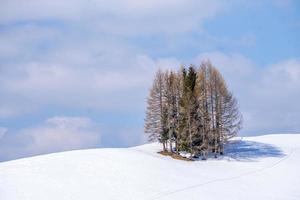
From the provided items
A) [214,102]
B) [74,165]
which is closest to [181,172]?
[74,165]

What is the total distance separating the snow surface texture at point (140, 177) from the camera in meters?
40.2

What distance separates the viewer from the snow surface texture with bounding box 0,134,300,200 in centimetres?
4022

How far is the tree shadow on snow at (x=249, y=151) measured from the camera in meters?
65.5

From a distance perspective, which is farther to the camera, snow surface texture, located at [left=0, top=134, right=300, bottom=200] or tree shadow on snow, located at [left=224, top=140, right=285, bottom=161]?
tree shadow on snow, located at [left=224, top=140, right=285, bottom=161]

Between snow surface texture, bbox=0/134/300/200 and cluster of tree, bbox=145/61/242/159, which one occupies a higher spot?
cluster of tree, bbox=145/61/242/159

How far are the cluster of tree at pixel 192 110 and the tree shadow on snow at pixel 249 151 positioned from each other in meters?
2.47

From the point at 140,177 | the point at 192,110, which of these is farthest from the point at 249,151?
the point at 140,177

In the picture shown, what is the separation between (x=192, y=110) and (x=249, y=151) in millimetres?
11857

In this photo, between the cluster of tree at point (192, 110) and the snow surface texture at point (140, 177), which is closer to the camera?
the snow surface texture at point (140, 177)

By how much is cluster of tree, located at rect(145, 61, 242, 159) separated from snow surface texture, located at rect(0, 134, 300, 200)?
3.77m

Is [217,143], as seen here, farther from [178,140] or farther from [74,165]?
[74,165]

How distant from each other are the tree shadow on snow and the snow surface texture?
1184 mm

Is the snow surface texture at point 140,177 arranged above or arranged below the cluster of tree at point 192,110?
below

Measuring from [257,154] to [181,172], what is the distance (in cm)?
1994
